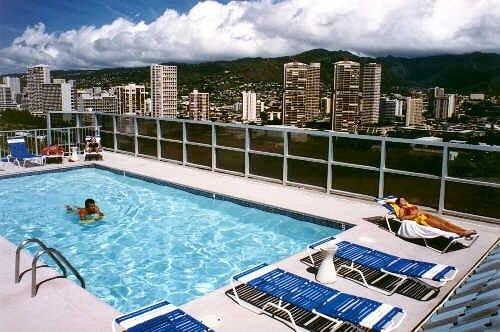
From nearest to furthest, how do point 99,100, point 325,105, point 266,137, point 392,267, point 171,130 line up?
point 392,267, point 266,137, point 171,130, point 99,100, point 325,105

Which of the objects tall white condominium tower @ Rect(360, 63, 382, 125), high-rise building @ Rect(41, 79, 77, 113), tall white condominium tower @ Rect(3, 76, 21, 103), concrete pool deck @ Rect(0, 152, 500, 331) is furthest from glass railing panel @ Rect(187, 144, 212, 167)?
tall white condominium tower @ Rect(3, 76, 21, 103)

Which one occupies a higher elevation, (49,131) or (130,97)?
(130,97)

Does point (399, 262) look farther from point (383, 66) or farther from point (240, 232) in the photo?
point (383, 66)

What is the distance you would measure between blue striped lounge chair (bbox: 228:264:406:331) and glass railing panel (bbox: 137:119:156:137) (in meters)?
8.36

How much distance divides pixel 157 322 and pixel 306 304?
1.24 meters

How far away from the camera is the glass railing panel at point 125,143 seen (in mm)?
13336

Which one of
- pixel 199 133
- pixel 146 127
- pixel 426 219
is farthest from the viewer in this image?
pixel 146 127

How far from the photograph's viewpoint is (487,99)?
5116 cm

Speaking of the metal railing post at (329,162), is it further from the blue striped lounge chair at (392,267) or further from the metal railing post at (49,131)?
the metal railing post at (49,131)

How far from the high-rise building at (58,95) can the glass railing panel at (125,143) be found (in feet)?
172

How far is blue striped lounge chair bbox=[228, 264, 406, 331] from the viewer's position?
11.1ft

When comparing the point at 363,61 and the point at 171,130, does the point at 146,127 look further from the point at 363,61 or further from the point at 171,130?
the point at 363,61

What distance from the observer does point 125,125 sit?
513 inches

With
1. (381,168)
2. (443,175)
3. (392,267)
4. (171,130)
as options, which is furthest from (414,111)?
(392,267)
